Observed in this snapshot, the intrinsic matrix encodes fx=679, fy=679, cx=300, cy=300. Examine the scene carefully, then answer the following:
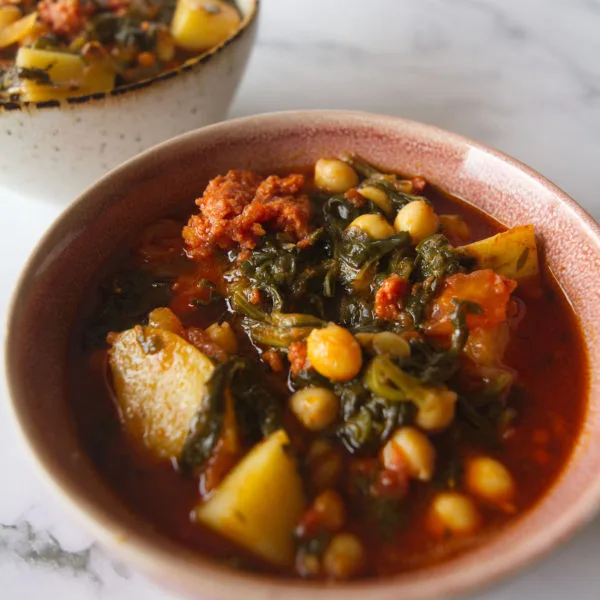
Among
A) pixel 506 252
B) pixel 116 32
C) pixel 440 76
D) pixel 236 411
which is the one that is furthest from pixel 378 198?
pixel 116 32

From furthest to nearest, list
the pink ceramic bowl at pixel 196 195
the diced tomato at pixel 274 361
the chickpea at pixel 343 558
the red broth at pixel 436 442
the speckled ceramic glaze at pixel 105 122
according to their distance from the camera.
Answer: the speckled ceramic glaze at pixel 105 122, the diced tomato at pixel 274 361, the red broth at pixel 436 442, the chickpea at pixel 343 558, the pink ceramic bowl at pixel 196 195

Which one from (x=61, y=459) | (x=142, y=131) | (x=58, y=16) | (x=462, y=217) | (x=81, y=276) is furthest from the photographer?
(x=58, y=16)

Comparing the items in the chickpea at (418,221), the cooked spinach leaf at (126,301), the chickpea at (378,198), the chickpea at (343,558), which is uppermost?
the chickpea at (418,221)

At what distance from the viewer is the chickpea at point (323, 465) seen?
2.38 meters

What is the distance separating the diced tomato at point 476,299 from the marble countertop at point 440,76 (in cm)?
146

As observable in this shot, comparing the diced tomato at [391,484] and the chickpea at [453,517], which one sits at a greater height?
the chickpea at [453,517]

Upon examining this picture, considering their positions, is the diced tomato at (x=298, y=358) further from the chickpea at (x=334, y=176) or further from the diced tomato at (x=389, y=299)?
the chickpea at (x=334, y=176)

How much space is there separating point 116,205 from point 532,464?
82.5 inches

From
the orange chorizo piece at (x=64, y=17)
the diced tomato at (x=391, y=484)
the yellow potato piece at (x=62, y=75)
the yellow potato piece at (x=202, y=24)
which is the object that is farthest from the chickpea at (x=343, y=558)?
the orange chorizo piece at (x=64, y=17)

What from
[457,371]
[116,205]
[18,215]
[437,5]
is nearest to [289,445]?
[457,371]

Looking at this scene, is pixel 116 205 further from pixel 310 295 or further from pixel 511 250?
pixel 511 250

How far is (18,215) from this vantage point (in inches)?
157

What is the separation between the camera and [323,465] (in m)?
2.41

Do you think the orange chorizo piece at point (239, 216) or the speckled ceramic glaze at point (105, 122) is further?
the speckled ceramic glaze at point (105, 122)
